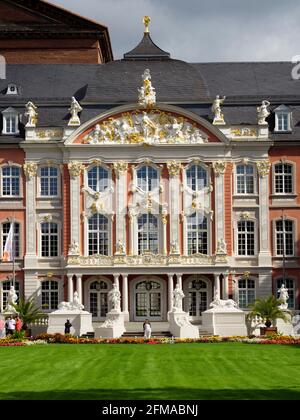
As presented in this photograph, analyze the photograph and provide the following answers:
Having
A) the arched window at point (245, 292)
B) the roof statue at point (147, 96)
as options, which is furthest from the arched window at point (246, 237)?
the roof statue at point (147, 96)

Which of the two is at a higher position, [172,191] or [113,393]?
[172,191]

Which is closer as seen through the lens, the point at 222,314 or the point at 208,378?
the point at 208,378

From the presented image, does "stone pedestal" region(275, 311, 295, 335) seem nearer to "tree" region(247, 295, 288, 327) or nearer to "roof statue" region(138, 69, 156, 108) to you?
"tree" region(247, 295, 288, 327)

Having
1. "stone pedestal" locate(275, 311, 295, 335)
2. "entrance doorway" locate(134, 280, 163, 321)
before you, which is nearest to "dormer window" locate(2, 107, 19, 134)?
"entrance doorway" locate(134, 280, 163, 321)

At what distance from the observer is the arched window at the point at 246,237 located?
2963 inches

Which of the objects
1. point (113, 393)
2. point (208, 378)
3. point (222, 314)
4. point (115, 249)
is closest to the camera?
point (113, 393)

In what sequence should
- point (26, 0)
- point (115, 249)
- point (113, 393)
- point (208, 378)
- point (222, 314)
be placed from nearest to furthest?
point (113, 393), point (208, 378), point (222, 314), point (115, 249), point (26, 0)

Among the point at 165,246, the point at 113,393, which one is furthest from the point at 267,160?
the point at 113,393

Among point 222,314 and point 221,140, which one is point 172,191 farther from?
point 222,314

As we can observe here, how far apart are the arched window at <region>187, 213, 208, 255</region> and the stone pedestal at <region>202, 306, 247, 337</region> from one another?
7987 mm

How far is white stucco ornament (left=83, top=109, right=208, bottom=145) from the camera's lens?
74562mm

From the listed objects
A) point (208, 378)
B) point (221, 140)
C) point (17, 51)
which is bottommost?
point (208, 378)

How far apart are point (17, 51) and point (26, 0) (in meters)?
3.84

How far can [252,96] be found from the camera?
254 ft
